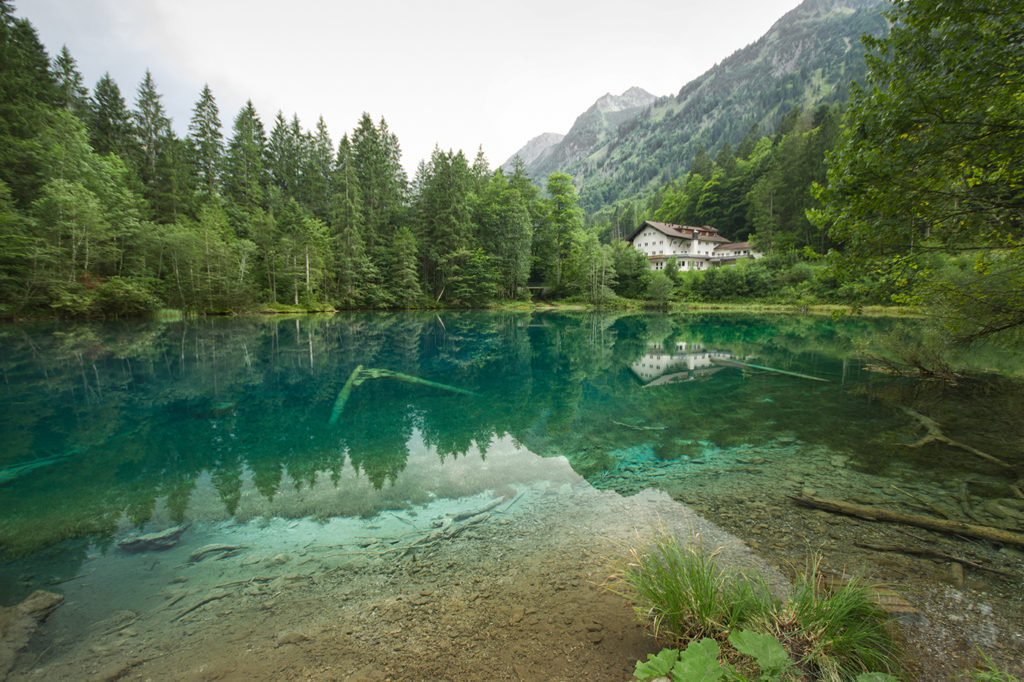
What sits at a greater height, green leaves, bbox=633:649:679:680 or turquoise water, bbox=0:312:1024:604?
green leaves, bbox=633:649:679:680

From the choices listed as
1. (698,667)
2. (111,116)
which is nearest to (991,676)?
(698,667)

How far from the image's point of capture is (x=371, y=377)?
13.5 metres

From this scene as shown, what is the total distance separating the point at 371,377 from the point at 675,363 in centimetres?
1231

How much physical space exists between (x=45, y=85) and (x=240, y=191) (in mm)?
16300

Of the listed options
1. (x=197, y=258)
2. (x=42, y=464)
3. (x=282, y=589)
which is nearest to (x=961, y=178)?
(x=282, y=589)

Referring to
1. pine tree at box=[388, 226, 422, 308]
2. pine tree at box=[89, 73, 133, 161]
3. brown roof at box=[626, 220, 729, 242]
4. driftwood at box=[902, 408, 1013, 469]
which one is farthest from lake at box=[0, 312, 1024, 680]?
brown roof at box=[626, 220, 729, 242]

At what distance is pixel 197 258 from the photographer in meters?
34.1

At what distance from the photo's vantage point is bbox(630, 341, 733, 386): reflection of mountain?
13703mm

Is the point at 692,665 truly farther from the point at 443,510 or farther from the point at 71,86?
the point at 71,86

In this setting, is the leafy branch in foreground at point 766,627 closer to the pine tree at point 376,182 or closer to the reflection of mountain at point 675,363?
the reflection of mountain at point 675,363

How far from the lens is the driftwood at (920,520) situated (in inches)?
153

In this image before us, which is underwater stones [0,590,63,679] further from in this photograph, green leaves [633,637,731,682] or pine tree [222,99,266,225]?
pine tree [222,99,266,225]

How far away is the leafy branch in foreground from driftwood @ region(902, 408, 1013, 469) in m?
6.31

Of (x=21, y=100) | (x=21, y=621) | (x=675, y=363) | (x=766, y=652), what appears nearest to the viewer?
(x=766, y=652)
